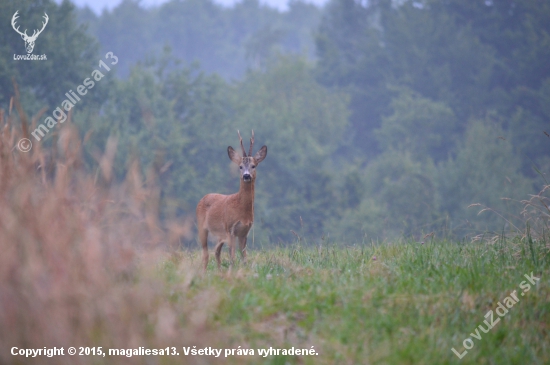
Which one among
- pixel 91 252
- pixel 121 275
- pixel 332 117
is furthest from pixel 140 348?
pixel 332 117

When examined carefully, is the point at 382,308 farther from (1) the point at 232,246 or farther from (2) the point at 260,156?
(2) the point at 260,156

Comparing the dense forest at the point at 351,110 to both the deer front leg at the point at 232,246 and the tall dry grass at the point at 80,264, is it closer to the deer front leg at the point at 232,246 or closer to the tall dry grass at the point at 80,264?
the deer front leg at the point at 232,246

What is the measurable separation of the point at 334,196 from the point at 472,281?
37.3 metres

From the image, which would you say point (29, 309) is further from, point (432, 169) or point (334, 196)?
point (432, 169)

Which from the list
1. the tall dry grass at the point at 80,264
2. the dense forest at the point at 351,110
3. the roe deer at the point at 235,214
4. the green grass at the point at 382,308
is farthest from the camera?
the dense forest at the point at 351,110

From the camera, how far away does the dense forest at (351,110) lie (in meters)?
37.2

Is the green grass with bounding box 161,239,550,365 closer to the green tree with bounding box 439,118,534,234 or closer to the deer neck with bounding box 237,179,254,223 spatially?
the deer neck with bounding box 237,179,254,223

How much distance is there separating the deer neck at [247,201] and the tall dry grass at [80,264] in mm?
3337

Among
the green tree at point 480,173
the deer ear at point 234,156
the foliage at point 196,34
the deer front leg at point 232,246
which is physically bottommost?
the deer front leg at point 232,246

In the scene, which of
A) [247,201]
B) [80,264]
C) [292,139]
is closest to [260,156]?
[247,201]

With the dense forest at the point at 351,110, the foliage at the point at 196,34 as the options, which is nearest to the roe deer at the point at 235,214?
the dense forest at the point at 351,110

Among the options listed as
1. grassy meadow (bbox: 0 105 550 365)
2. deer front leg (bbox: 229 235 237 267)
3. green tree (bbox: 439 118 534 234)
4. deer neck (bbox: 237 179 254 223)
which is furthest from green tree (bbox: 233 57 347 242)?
grassy meadow (bbox: 0 105 550 365)

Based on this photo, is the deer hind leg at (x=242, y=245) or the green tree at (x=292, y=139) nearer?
the deer hind leg at (x=242, y=245)

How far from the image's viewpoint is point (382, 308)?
6.00 meters
